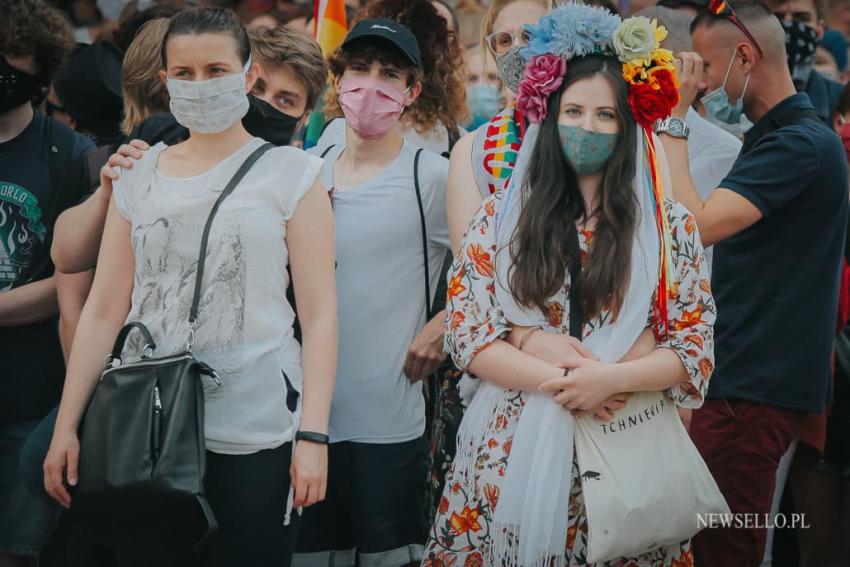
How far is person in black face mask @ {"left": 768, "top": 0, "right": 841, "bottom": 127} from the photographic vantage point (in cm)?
544

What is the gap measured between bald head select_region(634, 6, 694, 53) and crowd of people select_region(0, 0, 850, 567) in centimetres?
31

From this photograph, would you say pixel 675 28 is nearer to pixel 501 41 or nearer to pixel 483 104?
pixel 501 41

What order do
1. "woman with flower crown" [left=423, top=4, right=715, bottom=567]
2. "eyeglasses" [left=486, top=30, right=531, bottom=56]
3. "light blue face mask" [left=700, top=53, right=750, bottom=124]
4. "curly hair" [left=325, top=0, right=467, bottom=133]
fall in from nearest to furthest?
"woman with flower crown" [left=423, top=4, right=715, bottom=567], "eyeglasses" [left=486, top=30, right=531, bottom=56], "light blue face mask" [left=700, top=53, right=750, bottom=124], "curly hair" [left=325, top=0, right=467, bottom=133]

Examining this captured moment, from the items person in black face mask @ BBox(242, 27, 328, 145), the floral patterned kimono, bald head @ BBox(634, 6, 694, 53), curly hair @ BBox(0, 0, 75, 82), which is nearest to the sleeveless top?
the floral patterned kimono

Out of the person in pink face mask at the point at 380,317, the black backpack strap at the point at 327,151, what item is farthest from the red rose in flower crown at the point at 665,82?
the black backpack strap at the point at 327,151

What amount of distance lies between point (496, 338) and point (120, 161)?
128 centimetres

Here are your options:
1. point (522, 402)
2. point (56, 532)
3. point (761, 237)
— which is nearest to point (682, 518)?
point (522, 402)

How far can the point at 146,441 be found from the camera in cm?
306

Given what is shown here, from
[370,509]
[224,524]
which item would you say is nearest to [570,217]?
[370,509]

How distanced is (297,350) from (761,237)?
1.97 m

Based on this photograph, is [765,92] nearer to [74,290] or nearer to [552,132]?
[552,132]

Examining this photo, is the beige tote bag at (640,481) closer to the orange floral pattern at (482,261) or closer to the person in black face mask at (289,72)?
the orange floral pattern at (482,261)

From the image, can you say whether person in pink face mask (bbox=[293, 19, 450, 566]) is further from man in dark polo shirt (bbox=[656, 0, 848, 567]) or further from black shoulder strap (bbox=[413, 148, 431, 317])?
man in dark polo shirt (bbox=[656, 0, 848, 567])

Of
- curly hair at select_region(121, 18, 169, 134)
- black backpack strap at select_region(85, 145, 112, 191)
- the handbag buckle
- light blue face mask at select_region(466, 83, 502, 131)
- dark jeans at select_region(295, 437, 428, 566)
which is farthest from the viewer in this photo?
light blue face mask at select_region(466, 83, 502, 131)
